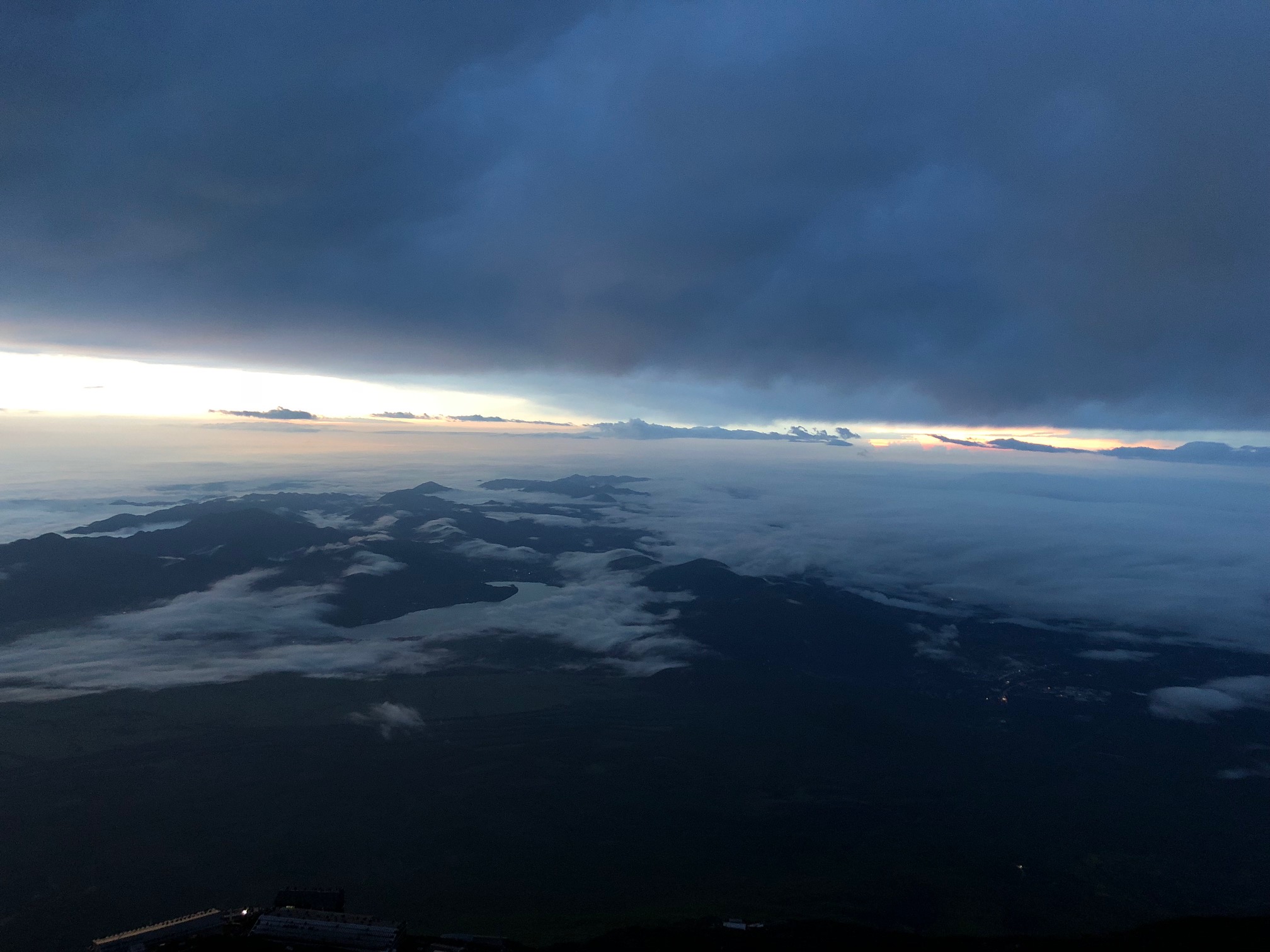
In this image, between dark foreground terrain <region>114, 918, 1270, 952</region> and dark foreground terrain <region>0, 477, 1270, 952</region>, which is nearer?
dark foreground terrain <region>114, 918, 1270, 952</region>

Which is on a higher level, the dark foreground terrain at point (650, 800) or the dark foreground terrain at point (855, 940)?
the dark foreground terrain at point (855, 940)

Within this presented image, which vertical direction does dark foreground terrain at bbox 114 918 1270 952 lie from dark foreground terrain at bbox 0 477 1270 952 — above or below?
above

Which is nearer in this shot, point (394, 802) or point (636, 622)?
point (394, 802)

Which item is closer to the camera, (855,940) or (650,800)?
(855,940)

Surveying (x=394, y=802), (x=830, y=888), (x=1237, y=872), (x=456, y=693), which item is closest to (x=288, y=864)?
(x=394, y=802)

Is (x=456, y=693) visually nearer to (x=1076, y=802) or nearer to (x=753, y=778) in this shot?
(x=753, y=778)

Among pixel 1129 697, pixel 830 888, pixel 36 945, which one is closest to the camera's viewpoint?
pixel 36 945

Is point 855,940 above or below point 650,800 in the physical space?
above

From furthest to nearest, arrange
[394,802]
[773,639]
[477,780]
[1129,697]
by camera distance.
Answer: [773,639], [1129,697], [477,780], [394,802]

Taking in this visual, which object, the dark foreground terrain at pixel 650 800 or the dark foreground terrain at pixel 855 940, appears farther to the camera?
the dark foreground terrain at pixel 650 800
